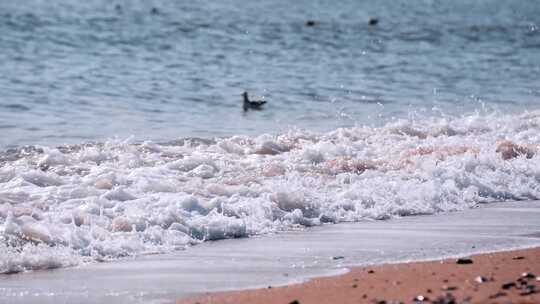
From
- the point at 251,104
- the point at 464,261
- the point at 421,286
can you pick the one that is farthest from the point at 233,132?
the point at 421,286

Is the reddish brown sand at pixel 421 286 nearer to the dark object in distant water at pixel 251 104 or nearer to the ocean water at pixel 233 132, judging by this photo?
the ocean water at pixel 233 132

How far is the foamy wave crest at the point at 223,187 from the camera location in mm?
9359

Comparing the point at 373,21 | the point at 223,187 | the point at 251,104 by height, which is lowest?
the point at 223,187

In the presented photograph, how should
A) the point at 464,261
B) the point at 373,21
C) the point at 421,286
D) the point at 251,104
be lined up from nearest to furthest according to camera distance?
the point at 421,286
the point at 464,261
the point at 251,104
the point at 373,21

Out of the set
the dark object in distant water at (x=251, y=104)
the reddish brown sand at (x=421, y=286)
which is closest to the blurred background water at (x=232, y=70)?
the dark object in distant water at (x=251, y=104)

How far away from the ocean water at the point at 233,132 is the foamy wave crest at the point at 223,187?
2 centimetres

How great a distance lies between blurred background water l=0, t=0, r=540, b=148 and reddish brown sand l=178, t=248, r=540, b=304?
26.1 ft

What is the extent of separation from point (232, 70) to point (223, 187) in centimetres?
1594

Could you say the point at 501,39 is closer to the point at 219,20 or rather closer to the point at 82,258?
the point at 219,20

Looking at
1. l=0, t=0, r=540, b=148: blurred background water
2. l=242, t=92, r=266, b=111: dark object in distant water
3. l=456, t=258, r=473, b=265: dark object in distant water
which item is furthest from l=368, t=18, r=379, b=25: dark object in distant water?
l=456, t=258, r=473, b=265: dark object in distant water

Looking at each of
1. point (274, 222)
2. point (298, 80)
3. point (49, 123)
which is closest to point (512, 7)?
point (298, 80)

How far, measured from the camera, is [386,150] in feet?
48.6

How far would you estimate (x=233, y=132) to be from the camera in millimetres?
16875

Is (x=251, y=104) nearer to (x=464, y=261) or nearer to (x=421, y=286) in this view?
(x=464, y=261)
